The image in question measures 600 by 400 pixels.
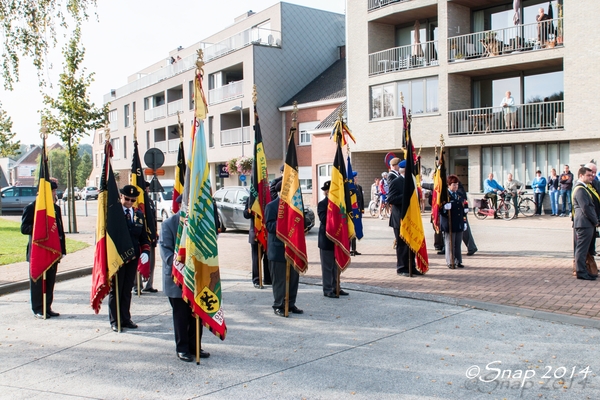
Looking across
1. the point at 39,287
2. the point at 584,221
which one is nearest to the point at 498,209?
the point at 584,221

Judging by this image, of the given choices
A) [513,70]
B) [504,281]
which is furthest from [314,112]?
[504,281]

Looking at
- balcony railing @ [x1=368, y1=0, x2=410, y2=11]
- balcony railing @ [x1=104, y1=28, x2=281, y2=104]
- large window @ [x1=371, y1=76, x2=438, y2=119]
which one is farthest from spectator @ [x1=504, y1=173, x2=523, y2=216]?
balcony railing @ [x1=104, y1=28, x2=281, y2=104]

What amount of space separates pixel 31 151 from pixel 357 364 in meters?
122

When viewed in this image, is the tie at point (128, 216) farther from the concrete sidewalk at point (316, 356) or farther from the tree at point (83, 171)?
the tree at point (83, 171)

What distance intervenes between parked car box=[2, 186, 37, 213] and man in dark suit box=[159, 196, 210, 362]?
3119cm

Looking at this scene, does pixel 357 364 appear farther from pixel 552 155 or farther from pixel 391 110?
pixel 391 110

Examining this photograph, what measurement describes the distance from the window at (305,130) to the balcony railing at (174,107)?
47.4ft

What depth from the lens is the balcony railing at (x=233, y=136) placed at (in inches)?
1550

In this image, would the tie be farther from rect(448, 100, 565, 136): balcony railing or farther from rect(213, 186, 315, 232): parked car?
rect(448, 100, 565, 136): balcony railing

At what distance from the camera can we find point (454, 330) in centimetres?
664

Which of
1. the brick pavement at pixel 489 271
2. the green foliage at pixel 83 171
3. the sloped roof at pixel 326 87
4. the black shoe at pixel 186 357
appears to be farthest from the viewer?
the green foliage at pixel 83 171

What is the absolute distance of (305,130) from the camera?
121 feet

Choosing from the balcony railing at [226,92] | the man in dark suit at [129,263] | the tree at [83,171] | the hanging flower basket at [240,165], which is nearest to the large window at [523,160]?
the hanging flower basket at [240,165]

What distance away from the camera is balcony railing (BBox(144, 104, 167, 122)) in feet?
164
